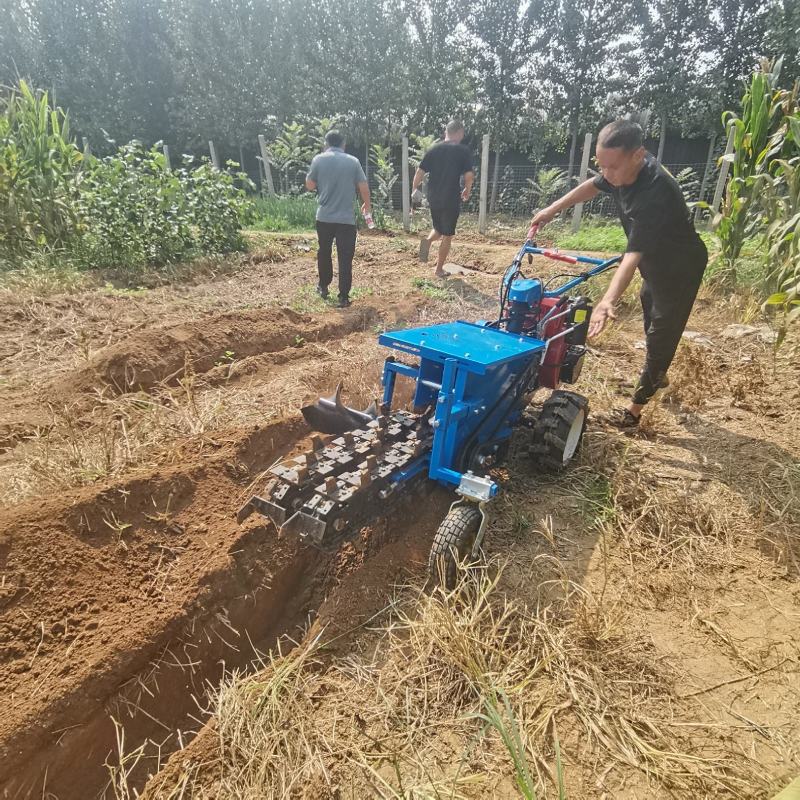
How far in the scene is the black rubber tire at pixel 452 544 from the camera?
7.70ft

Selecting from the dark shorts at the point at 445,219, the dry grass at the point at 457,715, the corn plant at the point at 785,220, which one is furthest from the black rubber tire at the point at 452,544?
the dark shorts at the point at 445,219

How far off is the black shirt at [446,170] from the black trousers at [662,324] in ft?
14.0

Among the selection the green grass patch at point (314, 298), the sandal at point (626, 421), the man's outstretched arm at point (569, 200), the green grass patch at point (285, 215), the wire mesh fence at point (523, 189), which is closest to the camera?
the man's outstretched arm at point (569, 200)

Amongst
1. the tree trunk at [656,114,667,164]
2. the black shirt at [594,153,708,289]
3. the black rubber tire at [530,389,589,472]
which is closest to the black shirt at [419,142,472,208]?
the black shirt at [594,153,708,289]

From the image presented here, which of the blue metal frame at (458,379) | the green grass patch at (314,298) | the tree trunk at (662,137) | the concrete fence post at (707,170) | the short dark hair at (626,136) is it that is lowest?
the green grass patch at (314,298)

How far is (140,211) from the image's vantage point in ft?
25.0

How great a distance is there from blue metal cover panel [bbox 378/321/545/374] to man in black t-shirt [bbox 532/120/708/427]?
1.56 feet

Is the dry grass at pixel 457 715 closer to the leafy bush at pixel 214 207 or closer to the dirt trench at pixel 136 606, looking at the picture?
the dirt trench at pixel 136 606

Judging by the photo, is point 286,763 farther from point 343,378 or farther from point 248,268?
point 248,268

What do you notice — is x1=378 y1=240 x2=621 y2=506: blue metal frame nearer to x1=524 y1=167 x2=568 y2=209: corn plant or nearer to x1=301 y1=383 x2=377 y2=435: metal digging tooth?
x1=301 y1=383 x2=377 y2=435: metal digging tooth

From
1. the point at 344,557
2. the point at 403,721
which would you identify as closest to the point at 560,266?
the point at 344,557

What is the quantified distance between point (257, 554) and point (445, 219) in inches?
244

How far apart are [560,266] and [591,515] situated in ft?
18.9

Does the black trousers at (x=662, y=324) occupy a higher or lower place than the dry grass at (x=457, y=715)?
higher
